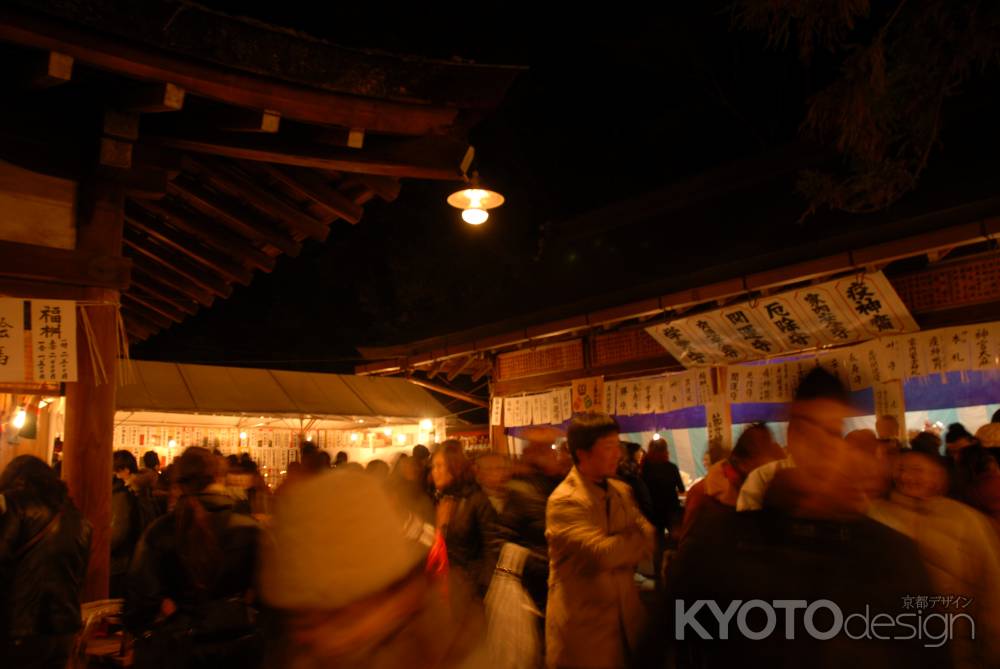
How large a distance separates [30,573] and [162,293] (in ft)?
20.5

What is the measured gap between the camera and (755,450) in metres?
5.21

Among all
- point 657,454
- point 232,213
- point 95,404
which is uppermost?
point 232,213

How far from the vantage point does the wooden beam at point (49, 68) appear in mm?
4484

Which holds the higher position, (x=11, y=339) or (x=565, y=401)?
(x=11, y=339)

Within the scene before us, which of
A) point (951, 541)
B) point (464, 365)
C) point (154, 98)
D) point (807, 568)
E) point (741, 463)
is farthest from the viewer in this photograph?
point (464, 365)

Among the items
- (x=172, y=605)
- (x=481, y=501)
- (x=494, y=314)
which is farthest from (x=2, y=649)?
(x=494, y=314)

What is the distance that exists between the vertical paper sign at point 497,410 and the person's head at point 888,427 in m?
7.27

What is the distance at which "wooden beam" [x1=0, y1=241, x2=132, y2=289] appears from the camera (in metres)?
5.08

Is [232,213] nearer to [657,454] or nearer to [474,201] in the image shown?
[474,201]

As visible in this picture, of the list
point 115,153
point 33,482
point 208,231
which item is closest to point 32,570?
point 33,482

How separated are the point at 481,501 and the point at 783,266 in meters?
5.25

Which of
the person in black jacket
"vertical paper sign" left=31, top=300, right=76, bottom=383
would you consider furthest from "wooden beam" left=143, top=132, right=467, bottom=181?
the person in black jacket

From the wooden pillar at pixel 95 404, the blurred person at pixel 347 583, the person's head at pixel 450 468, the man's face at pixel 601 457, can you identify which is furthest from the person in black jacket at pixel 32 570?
the man's face at pixel 601 457

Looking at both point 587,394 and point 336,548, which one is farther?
point 587,394
